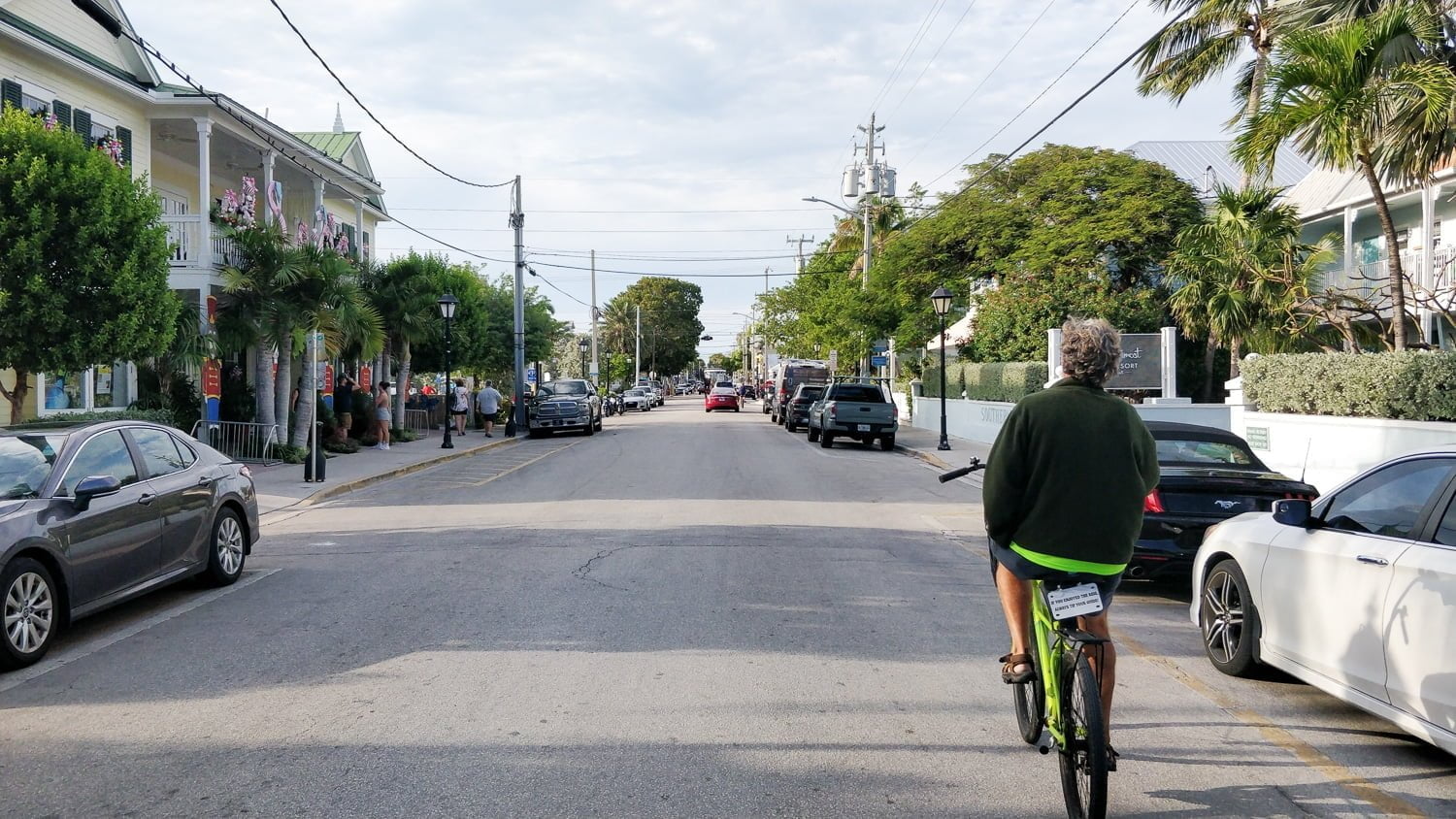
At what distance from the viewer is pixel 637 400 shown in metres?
65.2

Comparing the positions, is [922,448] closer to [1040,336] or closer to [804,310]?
[1040,336]

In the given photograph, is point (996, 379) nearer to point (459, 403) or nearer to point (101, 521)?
point (459, 403)

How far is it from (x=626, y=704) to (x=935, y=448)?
76.8 feet

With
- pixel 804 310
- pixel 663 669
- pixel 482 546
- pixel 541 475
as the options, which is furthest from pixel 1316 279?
pixel 804 310

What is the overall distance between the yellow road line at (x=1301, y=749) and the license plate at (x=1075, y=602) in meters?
1.46

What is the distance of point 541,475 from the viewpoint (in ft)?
64.9

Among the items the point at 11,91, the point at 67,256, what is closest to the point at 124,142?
the point at 11,91

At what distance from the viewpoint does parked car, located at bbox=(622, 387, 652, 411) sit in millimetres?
64350

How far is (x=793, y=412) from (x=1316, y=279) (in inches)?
664

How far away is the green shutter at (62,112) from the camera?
1924 centimetres

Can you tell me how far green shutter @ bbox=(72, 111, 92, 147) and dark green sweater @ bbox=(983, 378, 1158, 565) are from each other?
20466mm

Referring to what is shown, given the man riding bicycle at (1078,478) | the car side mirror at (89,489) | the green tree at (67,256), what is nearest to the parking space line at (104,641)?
the car side mirror at (89,489)

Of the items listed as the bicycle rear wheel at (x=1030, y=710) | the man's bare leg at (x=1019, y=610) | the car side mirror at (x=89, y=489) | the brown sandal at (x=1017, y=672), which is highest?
the car side mirror at (x=89, y=489)

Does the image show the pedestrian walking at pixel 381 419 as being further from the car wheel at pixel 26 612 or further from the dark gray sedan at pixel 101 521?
the car wheel at pixel 26 612
